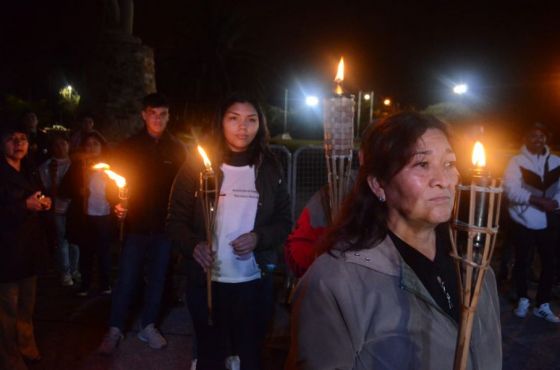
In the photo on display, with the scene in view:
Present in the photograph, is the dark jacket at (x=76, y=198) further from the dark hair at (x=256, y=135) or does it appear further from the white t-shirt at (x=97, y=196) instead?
the dark hair at (x=256, y=135)

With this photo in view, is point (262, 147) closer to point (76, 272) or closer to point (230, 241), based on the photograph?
point (230, 241)

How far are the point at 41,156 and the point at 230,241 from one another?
5.71 m

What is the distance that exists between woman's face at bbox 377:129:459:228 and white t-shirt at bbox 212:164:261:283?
171 cm

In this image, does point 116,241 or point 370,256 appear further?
point 116,241

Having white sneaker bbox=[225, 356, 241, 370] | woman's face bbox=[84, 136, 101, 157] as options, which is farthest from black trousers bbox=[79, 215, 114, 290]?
white sneaker bbox=[225, 356, 241, 370]

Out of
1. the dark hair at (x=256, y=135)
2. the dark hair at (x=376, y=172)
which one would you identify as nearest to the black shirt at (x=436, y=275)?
the dark hair at (x=376, y=172)

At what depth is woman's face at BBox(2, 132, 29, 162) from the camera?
13.1 ft

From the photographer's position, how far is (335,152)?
9.45ft

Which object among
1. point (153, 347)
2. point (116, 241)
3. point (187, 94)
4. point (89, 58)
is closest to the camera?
point (153, 347)

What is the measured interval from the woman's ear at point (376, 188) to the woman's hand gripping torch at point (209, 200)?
137cm

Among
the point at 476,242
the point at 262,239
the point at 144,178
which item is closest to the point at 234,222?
the point at 262,239

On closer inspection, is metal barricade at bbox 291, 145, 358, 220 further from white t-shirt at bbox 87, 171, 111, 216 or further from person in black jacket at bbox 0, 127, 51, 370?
person in black jacket at bbox 0, 127, 51, 370

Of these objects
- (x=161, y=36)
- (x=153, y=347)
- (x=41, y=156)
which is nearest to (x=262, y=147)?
(x=153, y=347)

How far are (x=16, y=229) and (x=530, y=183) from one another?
218 inches
